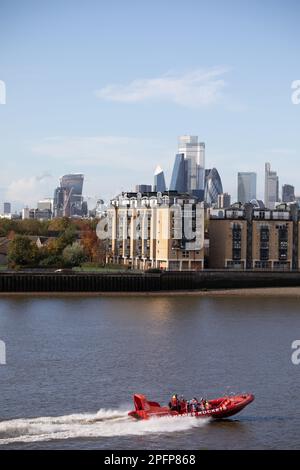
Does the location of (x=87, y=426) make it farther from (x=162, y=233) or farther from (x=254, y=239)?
(x=254, y=239)

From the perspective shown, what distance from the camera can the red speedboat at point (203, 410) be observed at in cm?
3327

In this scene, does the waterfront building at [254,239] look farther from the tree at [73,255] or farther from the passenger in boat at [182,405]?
the passenger in boat at [182,405]

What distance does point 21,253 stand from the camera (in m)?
94.7

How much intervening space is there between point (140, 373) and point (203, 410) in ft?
25.8

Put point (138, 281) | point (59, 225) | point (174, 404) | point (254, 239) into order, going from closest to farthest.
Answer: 1. point (174, 404)
2. point (138, 281)
3. point (254, 239)
4. point (59, 225)

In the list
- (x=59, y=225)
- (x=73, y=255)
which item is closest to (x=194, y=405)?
Answer: (x=73, y=255)

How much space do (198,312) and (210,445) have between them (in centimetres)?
3650

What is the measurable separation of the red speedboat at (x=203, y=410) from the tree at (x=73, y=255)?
6324 cm

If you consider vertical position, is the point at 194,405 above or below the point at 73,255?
below

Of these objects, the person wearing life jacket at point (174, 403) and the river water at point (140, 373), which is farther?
the person wearing life jacket at point (174, 403)

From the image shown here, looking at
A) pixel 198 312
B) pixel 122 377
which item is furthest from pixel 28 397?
pixel 198 312

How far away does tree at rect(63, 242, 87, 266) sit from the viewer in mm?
97062

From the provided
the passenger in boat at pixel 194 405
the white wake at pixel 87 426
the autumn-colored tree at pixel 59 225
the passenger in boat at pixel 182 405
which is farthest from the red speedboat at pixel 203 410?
the autumn-colored tree at pixel 59 225

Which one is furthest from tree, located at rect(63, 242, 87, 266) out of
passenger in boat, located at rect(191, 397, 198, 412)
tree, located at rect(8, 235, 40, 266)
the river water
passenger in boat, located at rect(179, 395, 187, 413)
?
passenger in boat, located at rect(191, 397, 198, 412)
